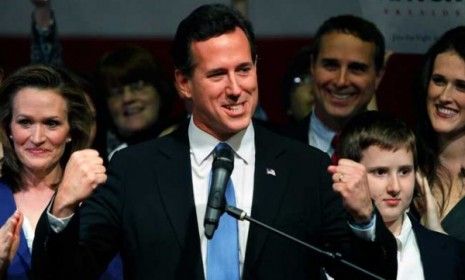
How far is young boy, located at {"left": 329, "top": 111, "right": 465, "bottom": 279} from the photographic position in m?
3.97

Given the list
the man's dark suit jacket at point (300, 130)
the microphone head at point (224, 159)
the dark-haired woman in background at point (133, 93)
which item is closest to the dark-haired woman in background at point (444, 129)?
the man's dark suit jacket at point (300, 130)

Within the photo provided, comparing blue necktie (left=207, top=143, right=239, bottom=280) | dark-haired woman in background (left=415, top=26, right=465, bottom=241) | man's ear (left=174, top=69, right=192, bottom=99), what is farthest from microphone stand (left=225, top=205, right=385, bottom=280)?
dark-haired woman in background (left=415, top=26, right=465, bottom=241)

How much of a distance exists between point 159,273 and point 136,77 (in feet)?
6.73

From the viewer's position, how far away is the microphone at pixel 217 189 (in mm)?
2984

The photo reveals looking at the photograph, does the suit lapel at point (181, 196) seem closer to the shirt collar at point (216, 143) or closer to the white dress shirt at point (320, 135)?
the shirt collar at point (216, 143)

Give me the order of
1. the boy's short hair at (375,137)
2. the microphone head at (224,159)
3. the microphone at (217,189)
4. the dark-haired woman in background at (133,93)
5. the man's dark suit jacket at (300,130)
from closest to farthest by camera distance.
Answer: the microphone at (217,189) < the microphone head at (224,159) < the boy's short hair at (375,137) < the man's dark suit jacket at (300,130) < the dark-haired woman in background at (133,93)

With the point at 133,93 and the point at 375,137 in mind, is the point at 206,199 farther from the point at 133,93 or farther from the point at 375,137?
the point at 133,93

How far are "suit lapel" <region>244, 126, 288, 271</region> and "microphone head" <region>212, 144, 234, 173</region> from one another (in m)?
0.25

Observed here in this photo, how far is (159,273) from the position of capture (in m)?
3.33

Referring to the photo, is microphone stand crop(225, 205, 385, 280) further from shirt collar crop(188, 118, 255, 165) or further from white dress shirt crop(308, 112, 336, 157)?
white dress shirt crop(308, 112, 336, 157)

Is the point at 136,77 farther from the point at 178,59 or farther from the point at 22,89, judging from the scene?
the point at 178,59

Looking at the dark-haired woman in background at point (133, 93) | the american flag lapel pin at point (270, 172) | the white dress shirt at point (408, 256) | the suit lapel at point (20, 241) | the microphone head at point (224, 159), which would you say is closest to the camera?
the microphone head at point (224, 159)

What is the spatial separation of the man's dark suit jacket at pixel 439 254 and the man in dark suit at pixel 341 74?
899 mm

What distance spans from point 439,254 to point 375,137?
0.43 meters
